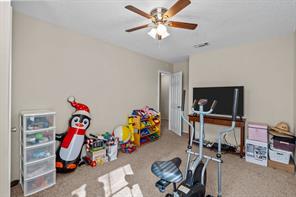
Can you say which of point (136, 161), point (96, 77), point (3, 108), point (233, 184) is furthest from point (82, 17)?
point (233, 184)

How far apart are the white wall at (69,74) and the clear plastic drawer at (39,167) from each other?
0.33 m

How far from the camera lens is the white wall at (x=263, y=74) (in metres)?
2.67

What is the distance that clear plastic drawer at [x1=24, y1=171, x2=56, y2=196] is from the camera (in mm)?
1760

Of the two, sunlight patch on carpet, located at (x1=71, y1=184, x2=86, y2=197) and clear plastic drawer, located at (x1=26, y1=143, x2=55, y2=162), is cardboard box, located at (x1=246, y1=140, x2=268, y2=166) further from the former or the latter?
clear plastic drawer, located at (x1=26, y1=143, x2=55, y2=162)

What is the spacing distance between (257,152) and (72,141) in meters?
3.37

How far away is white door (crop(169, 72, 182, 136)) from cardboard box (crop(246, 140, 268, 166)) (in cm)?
197

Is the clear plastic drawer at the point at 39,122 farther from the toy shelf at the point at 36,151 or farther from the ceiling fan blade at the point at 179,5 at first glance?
the ceiling fan blade at the point at 179,5

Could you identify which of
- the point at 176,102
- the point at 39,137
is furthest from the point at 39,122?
the point at 176,102

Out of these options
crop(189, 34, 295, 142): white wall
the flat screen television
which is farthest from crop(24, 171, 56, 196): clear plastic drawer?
crop(189, 34, 295, 142): white wall

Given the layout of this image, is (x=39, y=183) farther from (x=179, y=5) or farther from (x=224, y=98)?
(x=224, y=98)

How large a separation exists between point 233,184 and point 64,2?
3.42m

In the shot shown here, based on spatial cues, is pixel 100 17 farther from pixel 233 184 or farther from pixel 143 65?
pixel 233 184

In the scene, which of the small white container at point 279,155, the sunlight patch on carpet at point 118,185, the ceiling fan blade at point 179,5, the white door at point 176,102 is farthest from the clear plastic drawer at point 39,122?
the small white container at point 279,155

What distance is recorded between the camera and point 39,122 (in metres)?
1.94
